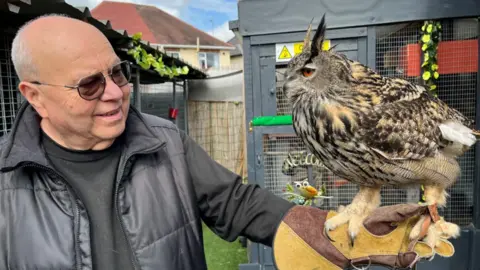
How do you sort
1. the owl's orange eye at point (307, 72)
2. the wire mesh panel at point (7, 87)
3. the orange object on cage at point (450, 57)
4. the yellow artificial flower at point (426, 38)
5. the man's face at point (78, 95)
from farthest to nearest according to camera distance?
the orange object on cage at point (450, 57), the yellow artificial flower at point (426, 38), the wire mesh panel at point (7, 87), the owl's orange eye at point (307, 72), the man's face at point (78, 95)

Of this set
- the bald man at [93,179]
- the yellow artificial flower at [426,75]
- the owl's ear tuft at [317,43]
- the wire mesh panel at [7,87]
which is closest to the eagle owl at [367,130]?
the owl's ear tuft at [317,43]

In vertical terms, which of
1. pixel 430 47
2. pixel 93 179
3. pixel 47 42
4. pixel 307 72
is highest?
pixel 430 47

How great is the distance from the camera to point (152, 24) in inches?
1000

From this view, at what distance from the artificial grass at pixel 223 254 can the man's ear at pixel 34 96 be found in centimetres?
368

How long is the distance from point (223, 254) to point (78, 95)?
162 inches

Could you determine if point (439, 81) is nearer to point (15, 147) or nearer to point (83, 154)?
point (83, 154)

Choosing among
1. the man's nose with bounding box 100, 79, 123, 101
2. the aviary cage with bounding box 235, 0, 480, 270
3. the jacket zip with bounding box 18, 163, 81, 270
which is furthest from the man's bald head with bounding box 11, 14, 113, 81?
the aviary cage with bounding box 235, 0, 480, 270

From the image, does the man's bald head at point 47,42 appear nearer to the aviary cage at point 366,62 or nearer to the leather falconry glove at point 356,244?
the leather falconry glove at point 356,244

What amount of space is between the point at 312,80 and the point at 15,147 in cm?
139

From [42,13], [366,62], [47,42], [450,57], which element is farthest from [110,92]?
[450,57]

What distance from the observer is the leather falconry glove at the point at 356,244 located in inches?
70.2

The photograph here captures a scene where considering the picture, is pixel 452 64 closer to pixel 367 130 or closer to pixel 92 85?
pixel 367 130

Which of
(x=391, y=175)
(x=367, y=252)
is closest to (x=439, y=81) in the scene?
(x=391, y=175)

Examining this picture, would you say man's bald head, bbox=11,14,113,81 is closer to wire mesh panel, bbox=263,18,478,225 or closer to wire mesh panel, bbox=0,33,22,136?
wire mesh panel, bbox=0,33,22,136
